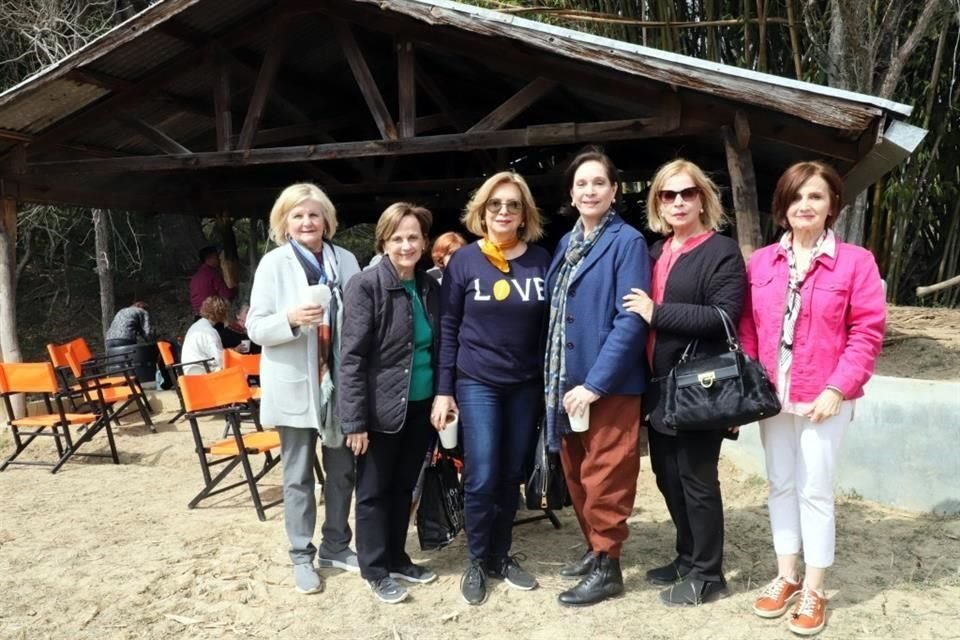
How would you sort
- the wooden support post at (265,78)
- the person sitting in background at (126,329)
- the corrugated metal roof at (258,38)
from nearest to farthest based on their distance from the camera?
the corrugated metal roof at (258,38) < the wooden support post at (265,78) < the person sitting in background at (126,329)

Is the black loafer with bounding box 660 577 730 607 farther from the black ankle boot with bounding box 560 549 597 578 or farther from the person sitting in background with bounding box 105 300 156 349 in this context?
the person sitting in background with bounding box 105 300 156 349

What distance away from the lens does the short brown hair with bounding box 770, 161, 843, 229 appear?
2520 millimetres

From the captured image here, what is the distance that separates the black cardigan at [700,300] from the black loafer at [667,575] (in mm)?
703

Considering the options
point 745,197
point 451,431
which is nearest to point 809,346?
point 451,431

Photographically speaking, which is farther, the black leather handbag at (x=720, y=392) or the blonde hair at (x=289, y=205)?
the blonde hair at (x=289, y=205)

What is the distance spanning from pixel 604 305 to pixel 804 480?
0.91 m

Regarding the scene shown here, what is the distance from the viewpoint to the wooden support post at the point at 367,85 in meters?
5.25

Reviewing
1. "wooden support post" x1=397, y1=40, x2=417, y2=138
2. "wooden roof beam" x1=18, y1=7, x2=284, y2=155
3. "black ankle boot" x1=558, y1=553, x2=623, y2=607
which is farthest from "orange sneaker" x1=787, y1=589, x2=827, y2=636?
"wooden roof beam" x1=18, y1=7, x2=284, y2=155

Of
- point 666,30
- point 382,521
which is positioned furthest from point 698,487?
point 666,30

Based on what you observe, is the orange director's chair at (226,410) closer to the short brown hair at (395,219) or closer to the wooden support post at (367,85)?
the short brown hair at (395,219)

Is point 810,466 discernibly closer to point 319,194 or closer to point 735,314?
point 735,314

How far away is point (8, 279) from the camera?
21.7 ft

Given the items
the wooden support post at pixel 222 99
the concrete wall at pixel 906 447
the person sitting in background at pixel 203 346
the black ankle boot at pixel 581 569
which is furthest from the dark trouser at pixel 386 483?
the wooden support post at pixel 222 99

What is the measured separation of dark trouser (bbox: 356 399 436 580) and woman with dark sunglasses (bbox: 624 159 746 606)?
34.6 inches
